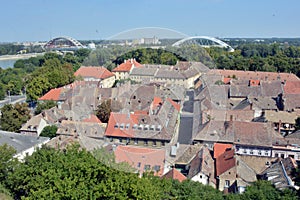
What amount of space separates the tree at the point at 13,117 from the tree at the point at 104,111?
15.7 meters

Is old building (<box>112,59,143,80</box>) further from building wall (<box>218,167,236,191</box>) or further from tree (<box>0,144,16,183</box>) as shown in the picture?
building wall (<box>218,167,236,191</box>)

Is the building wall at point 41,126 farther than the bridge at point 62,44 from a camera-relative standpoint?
No

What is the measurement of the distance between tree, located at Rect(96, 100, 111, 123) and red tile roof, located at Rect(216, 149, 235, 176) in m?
8.04

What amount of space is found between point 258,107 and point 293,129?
11.6ft

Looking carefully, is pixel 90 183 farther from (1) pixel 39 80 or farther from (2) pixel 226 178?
(1) pixel 39 80

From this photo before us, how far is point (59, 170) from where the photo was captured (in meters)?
7.10

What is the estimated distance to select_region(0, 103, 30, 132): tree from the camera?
59.6 feet

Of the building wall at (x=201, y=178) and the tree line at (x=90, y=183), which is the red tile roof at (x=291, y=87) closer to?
the building wall at (x=201, y=178)

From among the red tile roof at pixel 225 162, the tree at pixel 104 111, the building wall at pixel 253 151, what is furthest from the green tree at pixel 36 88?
the tree at pixel 104 111

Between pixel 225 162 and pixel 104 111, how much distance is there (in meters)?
8.61

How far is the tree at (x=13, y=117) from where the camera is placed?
59.6 ft

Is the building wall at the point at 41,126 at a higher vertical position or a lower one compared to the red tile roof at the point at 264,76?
lower

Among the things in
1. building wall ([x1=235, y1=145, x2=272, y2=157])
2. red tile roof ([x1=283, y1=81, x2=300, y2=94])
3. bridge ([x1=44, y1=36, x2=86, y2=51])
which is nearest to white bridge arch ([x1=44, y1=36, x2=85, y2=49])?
bridge ([x1=44, y1=36, x2=86, y2=51])

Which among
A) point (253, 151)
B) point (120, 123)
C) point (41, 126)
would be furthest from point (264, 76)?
point (120, 123)
